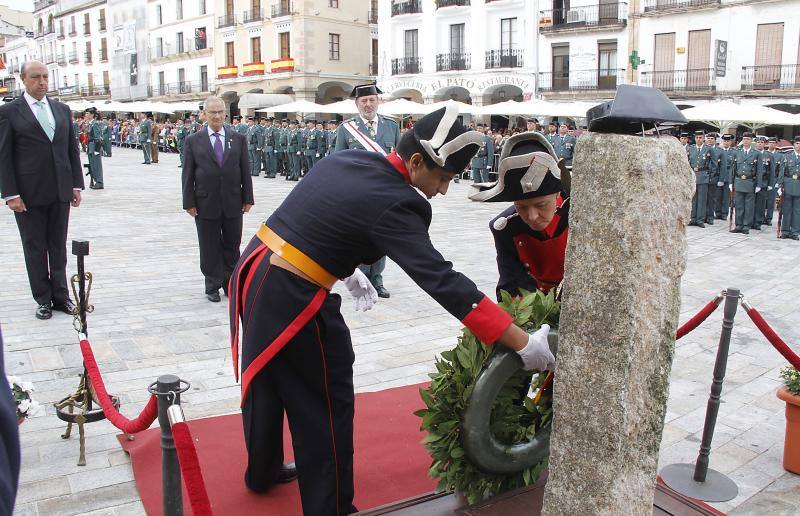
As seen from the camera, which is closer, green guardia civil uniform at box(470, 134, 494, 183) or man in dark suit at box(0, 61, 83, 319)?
man in dark suit at box(0, 61, 83, 319)

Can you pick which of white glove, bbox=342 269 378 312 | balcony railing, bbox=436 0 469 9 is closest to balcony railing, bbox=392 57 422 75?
balcony railing, bbox=436 0 469 9

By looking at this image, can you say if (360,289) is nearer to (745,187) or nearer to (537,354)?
(537,354)

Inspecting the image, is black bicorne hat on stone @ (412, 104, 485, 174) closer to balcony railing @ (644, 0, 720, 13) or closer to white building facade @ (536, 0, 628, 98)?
balcony railing @ (644, 0, 720, 13)

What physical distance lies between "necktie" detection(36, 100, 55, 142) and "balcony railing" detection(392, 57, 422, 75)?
31.6 m

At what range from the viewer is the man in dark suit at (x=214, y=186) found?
7012 millimetres

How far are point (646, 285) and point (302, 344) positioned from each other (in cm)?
138

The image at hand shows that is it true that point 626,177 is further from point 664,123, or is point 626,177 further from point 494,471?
point 494,471

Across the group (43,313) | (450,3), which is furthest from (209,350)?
(450,3)

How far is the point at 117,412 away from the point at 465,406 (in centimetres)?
151

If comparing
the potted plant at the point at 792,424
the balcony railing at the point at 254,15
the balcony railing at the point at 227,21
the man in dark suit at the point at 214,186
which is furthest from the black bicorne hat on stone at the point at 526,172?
the balcony railing at the point at 227,21

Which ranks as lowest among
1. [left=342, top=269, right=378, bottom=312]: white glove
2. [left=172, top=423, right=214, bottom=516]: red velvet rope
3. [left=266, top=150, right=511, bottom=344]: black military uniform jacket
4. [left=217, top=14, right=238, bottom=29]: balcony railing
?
[left=172, top=423, right=214, bottom=516]: red velvet rope

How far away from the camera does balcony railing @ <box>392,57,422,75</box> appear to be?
36.7 m

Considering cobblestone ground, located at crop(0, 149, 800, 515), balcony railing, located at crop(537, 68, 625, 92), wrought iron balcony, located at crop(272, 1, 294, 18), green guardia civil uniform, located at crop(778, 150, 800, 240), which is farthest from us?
wrought iron balcony, located at crop(272, 1, 294, 18)

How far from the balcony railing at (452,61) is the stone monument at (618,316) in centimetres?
3355
